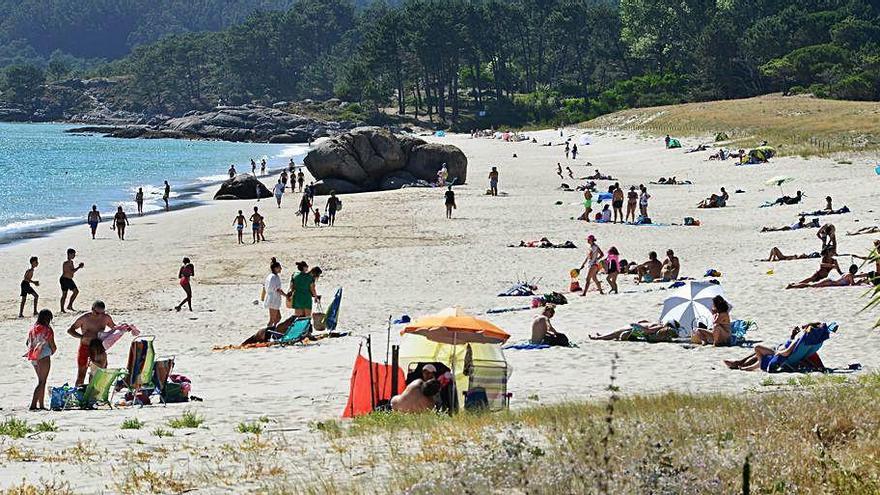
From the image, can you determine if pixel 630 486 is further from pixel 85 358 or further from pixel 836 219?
pixel 836 219

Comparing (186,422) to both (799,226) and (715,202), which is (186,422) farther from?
(715,202)

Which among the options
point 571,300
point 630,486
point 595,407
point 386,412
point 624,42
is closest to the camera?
point 630,486

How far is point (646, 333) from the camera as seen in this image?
1527cm

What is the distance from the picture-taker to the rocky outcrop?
111875 millimetres

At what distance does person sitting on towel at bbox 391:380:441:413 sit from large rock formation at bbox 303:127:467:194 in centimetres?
3369

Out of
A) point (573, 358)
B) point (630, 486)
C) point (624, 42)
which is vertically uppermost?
point (624, 42)

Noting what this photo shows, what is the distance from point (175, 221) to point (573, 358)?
85.1ft

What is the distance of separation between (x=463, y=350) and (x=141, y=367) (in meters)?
3.97

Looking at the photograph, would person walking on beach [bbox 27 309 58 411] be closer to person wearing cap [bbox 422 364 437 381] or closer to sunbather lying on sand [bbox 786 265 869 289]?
person wearing cap [bbox 422 364 437 381]

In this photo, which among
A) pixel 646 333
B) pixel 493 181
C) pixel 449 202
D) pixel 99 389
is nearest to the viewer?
pixel 99 389

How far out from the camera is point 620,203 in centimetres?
3234

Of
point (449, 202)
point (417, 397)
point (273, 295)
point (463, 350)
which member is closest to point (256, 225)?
point (449, 202)

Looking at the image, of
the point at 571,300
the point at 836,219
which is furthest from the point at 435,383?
the point at 836,219

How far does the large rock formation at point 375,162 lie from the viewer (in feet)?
146
